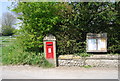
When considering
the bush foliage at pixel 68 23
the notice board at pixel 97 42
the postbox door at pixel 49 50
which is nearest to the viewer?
the bush foliage at pixel 68 23

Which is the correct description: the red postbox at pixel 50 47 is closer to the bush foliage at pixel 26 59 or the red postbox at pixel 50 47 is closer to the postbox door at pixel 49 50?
the postbox door at pixel 49 50

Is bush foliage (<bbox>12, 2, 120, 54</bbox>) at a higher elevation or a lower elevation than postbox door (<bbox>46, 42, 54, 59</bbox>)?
higher

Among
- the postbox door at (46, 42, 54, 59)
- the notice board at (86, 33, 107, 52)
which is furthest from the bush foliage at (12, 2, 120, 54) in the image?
the postbox door at (46, 42, 54, 59)

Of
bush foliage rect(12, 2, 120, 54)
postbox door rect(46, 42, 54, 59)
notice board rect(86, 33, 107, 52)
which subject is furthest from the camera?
notice board rect(86, 33, 107, 52)

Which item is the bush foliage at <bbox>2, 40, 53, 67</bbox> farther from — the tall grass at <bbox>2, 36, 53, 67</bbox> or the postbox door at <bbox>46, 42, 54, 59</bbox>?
the postbox door at <bbox>46, 42, 54, 59</bbox>

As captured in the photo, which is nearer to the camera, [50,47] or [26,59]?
[50,47]

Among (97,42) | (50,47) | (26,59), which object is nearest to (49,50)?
(50,47)

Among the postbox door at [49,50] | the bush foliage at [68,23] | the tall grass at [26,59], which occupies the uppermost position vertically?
the bush foliage at [68,23]

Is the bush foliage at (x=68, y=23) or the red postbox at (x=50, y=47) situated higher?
the bush foliage at (x=68, y=23)

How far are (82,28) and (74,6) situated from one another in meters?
1.07

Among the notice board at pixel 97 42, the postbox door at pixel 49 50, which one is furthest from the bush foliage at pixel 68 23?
the postbox door at pixel 49 50

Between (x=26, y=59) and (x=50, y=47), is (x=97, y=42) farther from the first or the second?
(x=26, y=59)

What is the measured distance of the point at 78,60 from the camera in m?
4.96

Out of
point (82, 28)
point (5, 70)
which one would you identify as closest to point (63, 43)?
point (82, 28)
